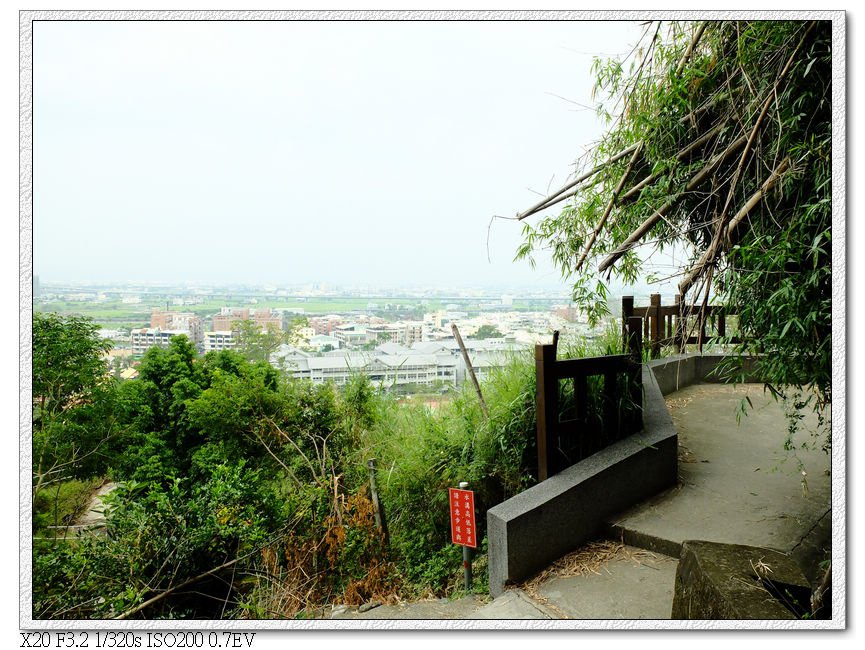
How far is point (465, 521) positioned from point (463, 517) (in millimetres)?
21

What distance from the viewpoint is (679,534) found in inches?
93.2

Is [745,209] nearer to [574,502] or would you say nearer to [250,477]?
[574,502]

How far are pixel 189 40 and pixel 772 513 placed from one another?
3.54m

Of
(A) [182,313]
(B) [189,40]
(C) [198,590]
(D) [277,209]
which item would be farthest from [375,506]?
(B) [189,40]

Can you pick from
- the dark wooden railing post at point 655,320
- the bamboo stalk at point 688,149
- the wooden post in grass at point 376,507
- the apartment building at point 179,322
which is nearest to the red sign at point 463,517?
the wooden post in grass at point 376,507

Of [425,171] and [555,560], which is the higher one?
[425,171]

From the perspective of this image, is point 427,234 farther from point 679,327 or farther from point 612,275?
point 679,327

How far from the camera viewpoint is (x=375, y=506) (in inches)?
124

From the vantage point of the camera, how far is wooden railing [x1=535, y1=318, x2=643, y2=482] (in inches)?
98.7

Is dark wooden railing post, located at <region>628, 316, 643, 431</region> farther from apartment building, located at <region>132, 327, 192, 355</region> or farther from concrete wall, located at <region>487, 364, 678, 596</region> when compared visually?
apartment building, located at <region>132, 327, 192, 355</region>

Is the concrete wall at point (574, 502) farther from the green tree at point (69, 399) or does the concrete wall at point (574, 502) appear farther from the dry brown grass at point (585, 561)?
the green tree at point (69, 399)

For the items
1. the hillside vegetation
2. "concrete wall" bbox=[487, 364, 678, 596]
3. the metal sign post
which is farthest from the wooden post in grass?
"concrete wall" bbox=[487, 364, 678, 596]

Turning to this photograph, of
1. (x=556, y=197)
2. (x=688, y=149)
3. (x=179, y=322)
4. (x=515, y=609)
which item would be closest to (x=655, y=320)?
(x=556, y=197)

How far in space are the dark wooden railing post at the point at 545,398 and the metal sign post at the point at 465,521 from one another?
0.40 metres
